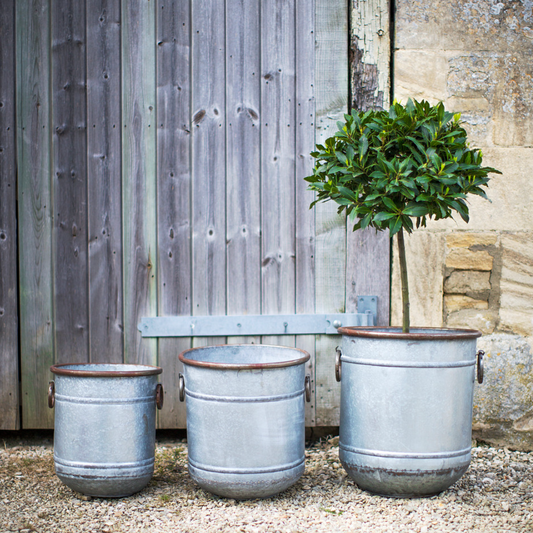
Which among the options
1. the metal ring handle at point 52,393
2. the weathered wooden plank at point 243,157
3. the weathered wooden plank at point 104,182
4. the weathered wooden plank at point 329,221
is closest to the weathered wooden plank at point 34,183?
the weathered wooden plank at point 104,182

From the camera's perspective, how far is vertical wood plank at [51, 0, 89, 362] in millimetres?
2566

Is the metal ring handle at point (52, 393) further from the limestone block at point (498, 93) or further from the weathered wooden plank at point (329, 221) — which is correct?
the limestone block at point (498, 93)

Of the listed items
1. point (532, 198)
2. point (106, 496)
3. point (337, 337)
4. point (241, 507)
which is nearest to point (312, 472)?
point (241, 507)

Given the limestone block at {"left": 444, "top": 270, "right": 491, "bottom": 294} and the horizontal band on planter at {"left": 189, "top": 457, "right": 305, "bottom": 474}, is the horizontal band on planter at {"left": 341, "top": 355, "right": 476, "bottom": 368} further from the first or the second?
the limestone block at {"left": 444, "top": 270, "right": 491, "bottom": 294}

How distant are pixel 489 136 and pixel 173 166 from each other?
5.07ft

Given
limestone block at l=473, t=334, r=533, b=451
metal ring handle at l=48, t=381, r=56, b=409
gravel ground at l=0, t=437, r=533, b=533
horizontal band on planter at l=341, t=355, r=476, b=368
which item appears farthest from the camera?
limestone block at l=473, t=334, r=533, b=451

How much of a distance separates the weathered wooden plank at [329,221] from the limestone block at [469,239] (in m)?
0.52

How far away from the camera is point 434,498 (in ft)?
6.76

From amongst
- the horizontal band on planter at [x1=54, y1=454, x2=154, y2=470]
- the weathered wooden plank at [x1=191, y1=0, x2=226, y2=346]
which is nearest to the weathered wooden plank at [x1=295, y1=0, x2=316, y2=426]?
the weathered wooden plank at [x1=191, y1=0, x2=226, y2=346]

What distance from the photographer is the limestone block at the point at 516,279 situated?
2537 millimetres

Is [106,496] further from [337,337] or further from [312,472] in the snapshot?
[337,337]

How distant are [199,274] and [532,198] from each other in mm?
1663

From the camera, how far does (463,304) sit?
2.57 meters

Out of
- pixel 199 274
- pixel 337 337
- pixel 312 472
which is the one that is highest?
pixel 199 274
